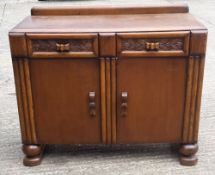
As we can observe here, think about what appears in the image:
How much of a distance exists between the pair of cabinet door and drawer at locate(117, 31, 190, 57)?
4 centimetres

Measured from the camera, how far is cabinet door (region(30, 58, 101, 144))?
72.7 inches

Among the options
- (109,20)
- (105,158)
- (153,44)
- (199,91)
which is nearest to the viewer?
(153,44)

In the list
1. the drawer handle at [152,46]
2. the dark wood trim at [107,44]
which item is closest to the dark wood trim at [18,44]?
the dark wood trim at [107,44]

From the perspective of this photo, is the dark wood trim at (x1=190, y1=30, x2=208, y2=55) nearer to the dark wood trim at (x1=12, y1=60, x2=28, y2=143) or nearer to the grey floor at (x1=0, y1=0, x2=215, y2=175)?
the grey floor at (x1=0, y1=0, x2=215, y2=175)

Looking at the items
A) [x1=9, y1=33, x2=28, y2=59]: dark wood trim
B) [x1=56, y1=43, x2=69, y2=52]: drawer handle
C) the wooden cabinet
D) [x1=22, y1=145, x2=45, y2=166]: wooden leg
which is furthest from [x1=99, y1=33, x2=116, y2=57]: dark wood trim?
[x1=22, y1=145, x2=45, y2=166]: wooden leg

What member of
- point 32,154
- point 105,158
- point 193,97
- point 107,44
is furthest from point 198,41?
point 32,154

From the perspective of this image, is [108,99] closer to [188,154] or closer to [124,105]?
[124,105]

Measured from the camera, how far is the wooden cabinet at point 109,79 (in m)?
1.78

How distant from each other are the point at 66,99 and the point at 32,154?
38 centimetres

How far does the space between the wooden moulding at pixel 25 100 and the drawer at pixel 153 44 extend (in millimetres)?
480

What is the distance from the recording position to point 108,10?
214cm

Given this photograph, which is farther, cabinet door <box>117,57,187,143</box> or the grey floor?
the grey floor

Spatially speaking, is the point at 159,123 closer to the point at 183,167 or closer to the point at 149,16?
the point at 183,167

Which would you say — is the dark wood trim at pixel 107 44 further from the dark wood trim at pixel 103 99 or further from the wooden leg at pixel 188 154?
the wooden leg at pixel 188 154
